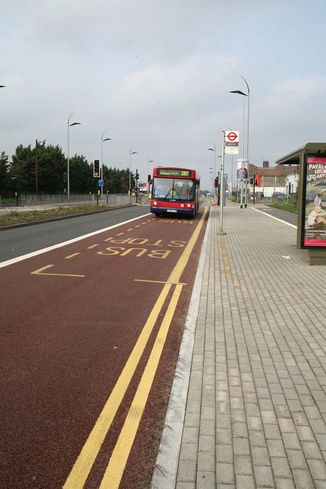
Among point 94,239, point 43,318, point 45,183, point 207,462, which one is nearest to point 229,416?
point 207,462

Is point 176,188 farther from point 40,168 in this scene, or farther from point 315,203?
point 40,168

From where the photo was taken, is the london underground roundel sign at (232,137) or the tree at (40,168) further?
the tree at (40,168)

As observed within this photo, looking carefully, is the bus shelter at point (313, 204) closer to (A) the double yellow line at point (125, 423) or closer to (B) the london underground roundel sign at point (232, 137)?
(A) the double yellow line at point (125, 423)

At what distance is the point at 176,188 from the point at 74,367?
24340 mm

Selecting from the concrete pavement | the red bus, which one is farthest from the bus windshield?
the concrete pavement

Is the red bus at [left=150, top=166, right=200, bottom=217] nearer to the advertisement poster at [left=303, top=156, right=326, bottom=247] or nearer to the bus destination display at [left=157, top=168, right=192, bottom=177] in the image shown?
the bus destination display at [left=157, top=168, right=192, bottom=177]

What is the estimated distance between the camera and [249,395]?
419 centimetres

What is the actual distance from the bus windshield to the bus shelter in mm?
17318

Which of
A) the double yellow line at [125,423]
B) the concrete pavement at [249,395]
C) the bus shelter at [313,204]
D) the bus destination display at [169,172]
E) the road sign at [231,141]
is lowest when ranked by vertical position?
the double yellow line at [125,423]

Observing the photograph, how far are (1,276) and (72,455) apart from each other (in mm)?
6784

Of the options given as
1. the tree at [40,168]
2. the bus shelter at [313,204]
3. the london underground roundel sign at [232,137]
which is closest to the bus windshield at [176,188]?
the london underground roundel sign at [232,137]

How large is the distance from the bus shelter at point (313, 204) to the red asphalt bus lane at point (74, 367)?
10.3ft

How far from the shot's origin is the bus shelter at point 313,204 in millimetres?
10945

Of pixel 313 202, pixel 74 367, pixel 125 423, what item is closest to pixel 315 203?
pixel 313 202
